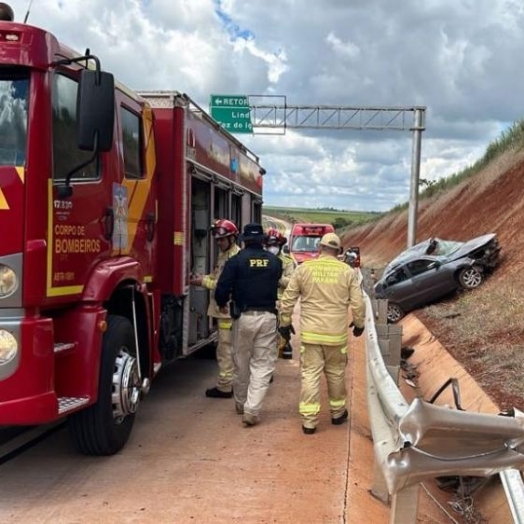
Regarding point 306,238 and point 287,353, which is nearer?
point 287,353

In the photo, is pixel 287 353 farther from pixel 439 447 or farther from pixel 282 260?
pixel 439 447

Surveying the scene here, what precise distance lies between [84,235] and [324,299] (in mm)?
2382

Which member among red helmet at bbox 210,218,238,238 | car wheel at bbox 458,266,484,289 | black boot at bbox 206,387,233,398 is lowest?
black boot at bbox 206,387,233,398

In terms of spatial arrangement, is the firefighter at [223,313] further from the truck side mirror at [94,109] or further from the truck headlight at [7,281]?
the truck headlight at [7,281]

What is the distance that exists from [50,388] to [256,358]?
101 inches

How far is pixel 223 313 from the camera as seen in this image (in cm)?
734

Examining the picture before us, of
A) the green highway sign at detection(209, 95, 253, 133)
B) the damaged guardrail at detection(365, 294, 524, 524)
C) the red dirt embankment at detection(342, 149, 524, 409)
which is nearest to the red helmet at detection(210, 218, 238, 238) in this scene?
the red dirt embankment at detection(342, 149, 524, 409)

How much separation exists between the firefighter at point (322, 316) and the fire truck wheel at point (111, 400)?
1.60m

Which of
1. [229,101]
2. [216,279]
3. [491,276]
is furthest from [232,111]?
[216,279]

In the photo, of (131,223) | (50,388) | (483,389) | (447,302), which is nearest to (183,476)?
(50,388)

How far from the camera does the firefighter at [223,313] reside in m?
7.46

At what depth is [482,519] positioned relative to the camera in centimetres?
529

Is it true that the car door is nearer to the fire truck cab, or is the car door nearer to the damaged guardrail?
the fire truck cab

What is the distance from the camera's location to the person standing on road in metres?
6.54
